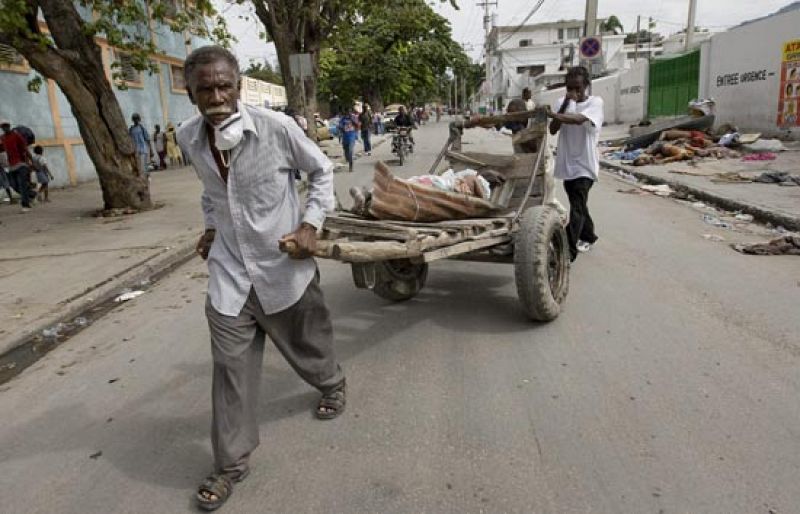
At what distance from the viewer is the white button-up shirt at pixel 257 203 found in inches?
101

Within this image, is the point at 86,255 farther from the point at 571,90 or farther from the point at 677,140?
the point at 677,140

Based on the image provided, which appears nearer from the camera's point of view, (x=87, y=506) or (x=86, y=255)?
(x=87, y=506)

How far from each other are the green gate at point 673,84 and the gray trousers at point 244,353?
20882 mm

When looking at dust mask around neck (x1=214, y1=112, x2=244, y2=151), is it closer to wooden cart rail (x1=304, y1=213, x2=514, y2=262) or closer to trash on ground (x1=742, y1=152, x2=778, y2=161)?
wooden cart rail (x1=304, y1=213, x2=514, y2=262)

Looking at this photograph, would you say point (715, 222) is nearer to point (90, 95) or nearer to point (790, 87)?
point (790, 87)

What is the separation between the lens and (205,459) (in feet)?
9.48

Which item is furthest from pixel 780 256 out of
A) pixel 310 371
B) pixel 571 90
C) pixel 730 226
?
pixel 310 371

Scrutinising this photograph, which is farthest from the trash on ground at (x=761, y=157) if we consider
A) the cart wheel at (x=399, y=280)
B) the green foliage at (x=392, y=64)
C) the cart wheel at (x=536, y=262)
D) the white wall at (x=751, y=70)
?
the green foliage at (x=392, y=64)

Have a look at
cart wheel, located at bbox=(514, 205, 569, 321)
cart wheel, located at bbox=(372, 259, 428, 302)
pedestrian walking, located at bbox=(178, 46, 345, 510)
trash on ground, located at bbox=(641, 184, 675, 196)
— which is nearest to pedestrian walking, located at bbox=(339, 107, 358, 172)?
trash on ground, located at bbox=(641, 184, 675, 196)

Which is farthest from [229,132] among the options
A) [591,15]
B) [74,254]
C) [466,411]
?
[591,15]

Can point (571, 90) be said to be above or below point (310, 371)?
above

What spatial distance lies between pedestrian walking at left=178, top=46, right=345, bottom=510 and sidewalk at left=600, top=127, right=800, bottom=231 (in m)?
6.82

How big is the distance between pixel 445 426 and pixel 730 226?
20.7 feet

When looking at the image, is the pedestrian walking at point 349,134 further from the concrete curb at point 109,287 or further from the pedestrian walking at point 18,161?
the concrete curb at point 109,287
